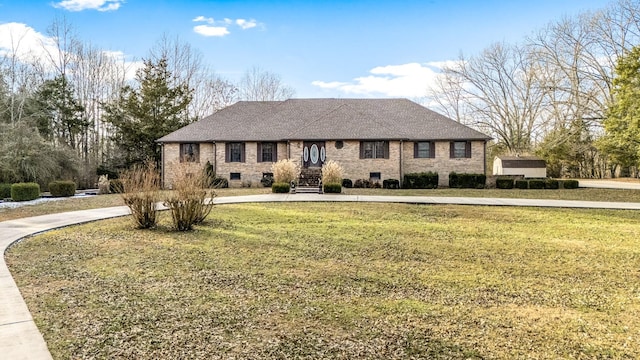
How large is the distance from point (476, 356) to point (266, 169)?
23.1m

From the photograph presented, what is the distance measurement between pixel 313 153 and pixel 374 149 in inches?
151

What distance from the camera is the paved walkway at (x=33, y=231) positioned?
11.3 ft

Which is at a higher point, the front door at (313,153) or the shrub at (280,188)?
the front door at (313,153)

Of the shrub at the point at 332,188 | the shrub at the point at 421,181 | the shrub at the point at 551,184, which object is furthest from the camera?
the shrub at the point at 421,181

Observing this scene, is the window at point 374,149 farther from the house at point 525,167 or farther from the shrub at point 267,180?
the house at point 525,167

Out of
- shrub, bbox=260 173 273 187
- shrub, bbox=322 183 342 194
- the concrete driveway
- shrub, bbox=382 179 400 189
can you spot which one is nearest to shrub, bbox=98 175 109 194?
shrub, bbox=260 173 273 187

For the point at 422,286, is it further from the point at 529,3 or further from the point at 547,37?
the point at 547,37

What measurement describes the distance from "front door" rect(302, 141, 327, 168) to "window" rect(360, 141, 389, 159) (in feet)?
7.86

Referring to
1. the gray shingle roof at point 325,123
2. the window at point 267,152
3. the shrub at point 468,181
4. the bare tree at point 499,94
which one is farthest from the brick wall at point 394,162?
the bare tree at point 499,94

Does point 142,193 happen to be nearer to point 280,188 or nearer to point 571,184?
point 280,188

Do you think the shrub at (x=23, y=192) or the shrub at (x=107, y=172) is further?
the shrub at (x=107, y=172)

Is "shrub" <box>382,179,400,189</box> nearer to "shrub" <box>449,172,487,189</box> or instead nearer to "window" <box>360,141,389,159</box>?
"window" <box>360,141,389,159</box>

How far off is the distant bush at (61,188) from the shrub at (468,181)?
20361 millimetres

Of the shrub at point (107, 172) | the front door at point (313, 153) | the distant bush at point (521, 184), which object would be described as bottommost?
the distant bush at point (521, 184)
